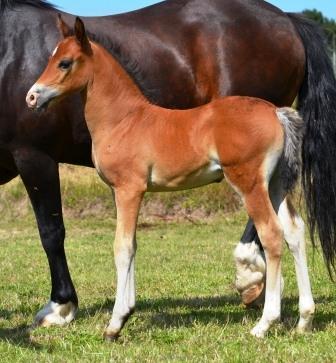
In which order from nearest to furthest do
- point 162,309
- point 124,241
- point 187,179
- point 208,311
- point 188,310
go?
point 124,241, point 187,179, point 208,311, point 188,310, point 162,309

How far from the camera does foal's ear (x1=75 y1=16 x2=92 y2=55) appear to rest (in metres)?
4.59

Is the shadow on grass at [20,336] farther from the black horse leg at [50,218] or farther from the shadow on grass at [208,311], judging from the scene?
the shadow on grass at [208,311]

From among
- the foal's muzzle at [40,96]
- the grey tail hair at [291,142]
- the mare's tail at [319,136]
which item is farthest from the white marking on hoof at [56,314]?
the grey tail hair at [291,142]

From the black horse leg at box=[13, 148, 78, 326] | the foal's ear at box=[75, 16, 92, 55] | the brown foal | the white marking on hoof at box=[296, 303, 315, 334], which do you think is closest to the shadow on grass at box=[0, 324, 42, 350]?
the black horse leg at box=[13, 148, 78, 326]

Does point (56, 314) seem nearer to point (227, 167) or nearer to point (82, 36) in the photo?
point (227, 167)

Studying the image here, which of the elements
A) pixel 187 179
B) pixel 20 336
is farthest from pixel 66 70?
pixel 20 336

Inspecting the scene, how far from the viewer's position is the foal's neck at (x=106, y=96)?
4.77m

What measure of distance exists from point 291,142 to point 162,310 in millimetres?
1930

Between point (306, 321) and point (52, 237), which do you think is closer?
point (306, 321)

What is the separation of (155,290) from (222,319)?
168 cm

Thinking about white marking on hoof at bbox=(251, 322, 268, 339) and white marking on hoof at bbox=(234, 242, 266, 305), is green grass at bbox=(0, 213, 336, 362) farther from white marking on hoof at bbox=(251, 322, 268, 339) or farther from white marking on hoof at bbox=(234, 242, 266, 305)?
white marking on hoof at bbox=(234, 242, 266, 305)

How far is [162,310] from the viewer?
596cm

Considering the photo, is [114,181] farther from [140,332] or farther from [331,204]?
[331,204]

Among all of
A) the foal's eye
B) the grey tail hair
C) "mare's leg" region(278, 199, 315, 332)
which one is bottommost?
"mare's leg" region(278, 199, 315, 332)
